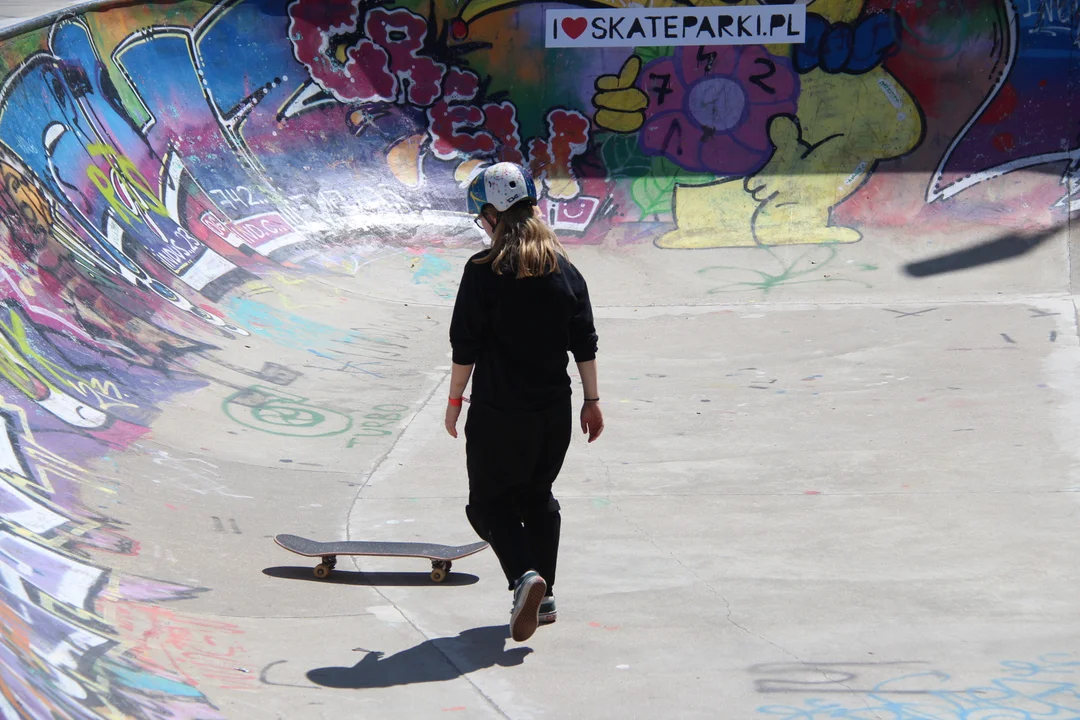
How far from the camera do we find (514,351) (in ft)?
11.8

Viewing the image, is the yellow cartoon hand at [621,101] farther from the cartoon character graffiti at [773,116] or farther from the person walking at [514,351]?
the person walking at [514,351]

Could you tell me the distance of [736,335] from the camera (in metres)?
8.70

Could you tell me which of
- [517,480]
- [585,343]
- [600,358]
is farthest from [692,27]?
[517,480]

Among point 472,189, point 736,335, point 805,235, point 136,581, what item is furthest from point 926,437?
point 805,235

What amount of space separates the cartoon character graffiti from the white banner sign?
0.12 m

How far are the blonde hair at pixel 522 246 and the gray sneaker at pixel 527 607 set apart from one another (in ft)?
3.14

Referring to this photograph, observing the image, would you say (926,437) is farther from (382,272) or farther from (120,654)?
(382,272)

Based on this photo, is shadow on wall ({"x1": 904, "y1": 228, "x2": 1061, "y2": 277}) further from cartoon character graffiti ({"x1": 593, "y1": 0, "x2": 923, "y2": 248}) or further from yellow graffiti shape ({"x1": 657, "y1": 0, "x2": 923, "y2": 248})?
cartoon character graffiti ({"x1": 593, "y1": 0, "x2": 923, "y2": 248})

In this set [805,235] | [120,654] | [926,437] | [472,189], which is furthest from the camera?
[805,235]

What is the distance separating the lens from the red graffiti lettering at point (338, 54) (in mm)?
11938

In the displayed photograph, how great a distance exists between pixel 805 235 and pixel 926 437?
5.23 meters

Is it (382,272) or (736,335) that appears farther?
(382,272)

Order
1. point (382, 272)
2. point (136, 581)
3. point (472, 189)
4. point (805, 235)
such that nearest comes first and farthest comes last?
point (472, 189)
point (136, 581)
point (382, 272)
point (805, 235)

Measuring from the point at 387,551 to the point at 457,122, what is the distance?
8.34 m
